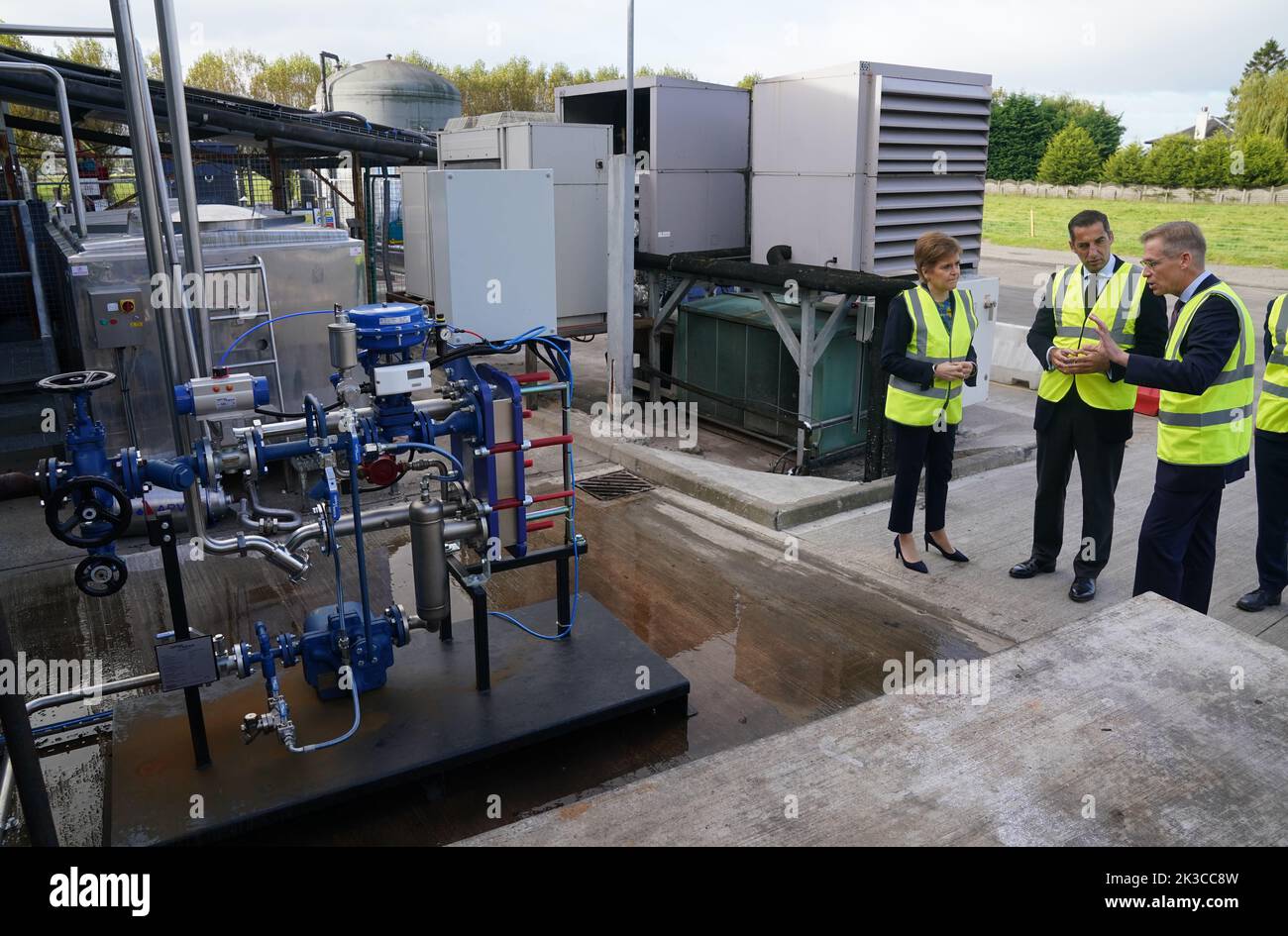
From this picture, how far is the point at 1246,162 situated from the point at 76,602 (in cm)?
3939

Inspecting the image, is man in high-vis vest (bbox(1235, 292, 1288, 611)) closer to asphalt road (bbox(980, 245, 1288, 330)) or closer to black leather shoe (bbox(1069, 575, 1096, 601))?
black leather shoe (bbox(1069, 575, 1096, 601))

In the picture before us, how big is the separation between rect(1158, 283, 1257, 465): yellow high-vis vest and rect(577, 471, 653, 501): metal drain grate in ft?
10.3

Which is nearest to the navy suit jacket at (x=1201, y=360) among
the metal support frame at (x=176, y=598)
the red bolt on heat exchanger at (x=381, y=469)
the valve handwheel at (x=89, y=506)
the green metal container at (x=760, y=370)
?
the red bolt on heat exchanger at (x=381, y=469)

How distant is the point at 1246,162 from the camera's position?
3378cm

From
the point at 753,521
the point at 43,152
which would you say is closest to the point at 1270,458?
the point at 753,521

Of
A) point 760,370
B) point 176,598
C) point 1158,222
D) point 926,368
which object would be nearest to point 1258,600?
point 926,368

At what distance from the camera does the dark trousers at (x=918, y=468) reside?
15.8 ft

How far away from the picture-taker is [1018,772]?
2.79 meters

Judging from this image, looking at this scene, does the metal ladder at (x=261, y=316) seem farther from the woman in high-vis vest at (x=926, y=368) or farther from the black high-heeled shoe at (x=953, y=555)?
the black high-heeled shoe at (x=953, y=555)

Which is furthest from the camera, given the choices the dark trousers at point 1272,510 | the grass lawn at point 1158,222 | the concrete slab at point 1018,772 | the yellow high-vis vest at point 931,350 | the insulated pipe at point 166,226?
the grass lawn at point 1158,222

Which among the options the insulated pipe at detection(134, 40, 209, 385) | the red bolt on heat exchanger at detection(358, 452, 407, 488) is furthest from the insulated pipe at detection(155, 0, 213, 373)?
the red bolt on heat exchanger at detection(358, 452, 407, 488)

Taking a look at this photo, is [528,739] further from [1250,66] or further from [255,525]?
[1250,66]

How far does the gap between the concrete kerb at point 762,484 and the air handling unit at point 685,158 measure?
214 cm

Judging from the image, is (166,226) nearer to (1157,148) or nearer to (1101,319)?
(1101,319)
